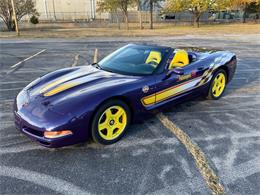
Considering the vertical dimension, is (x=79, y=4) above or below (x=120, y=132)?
above

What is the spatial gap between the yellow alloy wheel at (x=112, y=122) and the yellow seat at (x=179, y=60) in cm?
125

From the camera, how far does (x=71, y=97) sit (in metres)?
3.34

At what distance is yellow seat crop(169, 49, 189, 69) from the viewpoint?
434 cm

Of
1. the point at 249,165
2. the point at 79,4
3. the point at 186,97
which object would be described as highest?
the point at 79,4

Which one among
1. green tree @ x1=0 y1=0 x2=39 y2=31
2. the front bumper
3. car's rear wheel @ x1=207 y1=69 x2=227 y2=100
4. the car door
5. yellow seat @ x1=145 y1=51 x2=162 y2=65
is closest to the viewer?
the front bumper

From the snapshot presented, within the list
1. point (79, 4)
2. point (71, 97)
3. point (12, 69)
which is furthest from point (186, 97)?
point (79, 4)

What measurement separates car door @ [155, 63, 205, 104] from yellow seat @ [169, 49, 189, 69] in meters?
0.08

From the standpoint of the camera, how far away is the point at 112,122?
3.57 metres

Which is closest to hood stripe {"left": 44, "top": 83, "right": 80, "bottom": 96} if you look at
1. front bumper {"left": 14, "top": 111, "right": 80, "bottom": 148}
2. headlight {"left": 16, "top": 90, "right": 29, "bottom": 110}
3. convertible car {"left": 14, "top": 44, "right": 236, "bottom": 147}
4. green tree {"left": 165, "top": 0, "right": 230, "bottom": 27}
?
convertible car {"left": 14, "top": 44, "right": 236, "bottom": 147}

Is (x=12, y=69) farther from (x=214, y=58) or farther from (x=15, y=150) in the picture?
(x=214, y=58)

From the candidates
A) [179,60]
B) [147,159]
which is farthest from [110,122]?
[179,60]

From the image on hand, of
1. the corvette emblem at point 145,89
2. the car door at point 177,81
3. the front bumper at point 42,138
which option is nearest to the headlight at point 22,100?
the front bumper at point 42,138

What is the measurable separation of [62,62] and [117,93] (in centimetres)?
657

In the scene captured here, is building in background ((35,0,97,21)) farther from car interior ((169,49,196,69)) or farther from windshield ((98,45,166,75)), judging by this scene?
car interior ((169,49,196,69))
